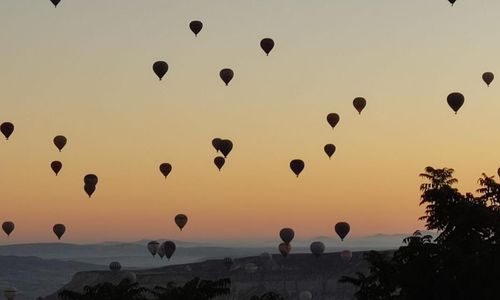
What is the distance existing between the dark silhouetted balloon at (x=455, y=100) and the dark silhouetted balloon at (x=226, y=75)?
66.9 feet

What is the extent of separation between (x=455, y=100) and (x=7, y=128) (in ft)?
129

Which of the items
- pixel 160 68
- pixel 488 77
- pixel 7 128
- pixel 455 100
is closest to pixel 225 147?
pixel 160 68

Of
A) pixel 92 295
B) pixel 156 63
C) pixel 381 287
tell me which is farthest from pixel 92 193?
pixel 381 287

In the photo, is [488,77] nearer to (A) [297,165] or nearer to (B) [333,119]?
(B) [333,119]

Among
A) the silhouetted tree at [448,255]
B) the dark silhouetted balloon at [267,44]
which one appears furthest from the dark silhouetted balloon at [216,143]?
the silhouetted tree at [448,255]

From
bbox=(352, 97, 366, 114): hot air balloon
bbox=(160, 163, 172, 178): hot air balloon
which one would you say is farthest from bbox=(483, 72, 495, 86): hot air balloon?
bbox=(160, 163, 172, 178): hot air balloon

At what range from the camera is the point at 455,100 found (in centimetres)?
8788

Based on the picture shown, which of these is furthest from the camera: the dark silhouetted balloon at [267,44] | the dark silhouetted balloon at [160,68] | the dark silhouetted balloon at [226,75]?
the dark silhouetted balloon at [226,75]

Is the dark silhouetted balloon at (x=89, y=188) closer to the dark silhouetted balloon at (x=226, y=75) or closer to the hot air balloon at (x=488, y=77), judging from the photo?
the dark silhouetted balloon at (x=226, y=75)

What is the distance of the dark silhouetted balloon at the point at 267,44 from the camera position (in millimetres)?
96375

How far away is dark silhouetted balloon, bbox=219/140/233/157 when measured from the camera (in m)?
105

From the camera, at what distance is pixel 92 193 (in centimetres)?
10875

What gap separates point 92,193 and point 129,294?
46727 millimetres

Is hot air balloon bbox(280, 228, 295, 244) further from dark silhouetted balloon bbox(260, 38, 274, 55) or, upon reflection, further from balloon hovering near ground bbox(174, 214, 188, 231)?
dark silhouetted balloon bbox(260, 38, 274, 55)
